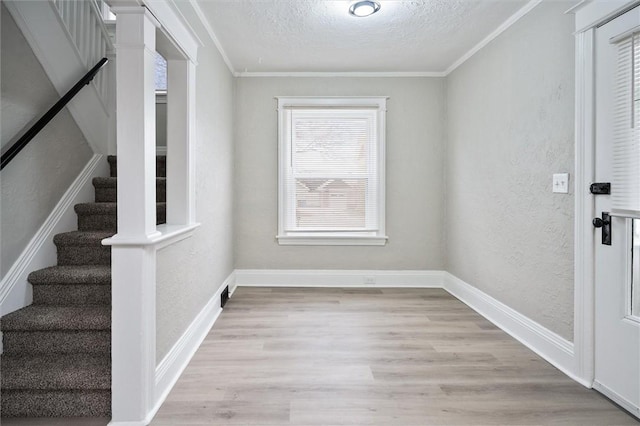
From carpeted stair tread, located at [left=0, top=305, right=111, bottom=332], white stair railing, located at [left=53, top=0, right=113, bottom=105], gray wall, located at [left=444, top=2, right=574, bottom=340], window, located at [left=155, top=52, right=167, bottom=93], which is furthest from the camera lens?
window, located at [left=155, top=52, right=167, bottom=93]

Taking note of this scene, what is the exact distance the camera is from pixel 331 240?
423 cm

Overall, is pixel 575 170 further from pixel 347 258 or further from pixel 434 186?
pixel 347 258

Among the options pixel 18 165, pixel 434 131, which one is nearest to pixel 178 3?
pixel 18 165

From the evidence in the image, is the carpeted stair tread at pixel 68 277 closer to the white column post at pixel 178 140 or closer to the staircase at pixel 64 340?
the staircase at pixel 64 340

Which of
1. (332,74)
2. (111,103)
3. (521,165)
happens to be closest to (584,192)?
(521,165)

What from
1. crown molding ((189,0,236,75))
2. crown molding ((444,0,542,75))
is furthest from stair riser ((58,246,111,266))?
crown molding ((444,0,542,75))

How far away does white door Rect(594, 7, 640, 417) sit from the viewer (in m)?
1.85

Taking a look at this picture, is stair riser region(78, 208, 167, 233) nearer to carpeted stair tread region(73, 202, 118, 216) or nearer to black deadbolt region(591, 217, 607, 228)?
carpeted stair tread region(73, 202, 118, 216)

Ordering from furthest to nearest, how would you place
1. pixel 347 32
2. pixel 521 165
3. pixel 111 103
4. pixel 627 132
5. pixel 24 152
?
1. pixel 111 103
2. pixel 347 32
3. pixel 521 165
4. pixel 24 152
5. pixel 627 132

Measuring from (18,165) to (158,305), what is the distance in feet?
4.07

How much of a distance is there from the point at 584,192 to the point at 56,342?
3116 millimetres

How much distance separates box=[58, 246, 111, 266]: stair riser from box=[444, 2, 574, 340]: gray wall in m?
2.99

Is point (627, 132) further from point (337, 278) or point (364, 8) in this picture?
point (337, 278)

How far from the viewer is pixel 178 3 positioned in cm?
226
